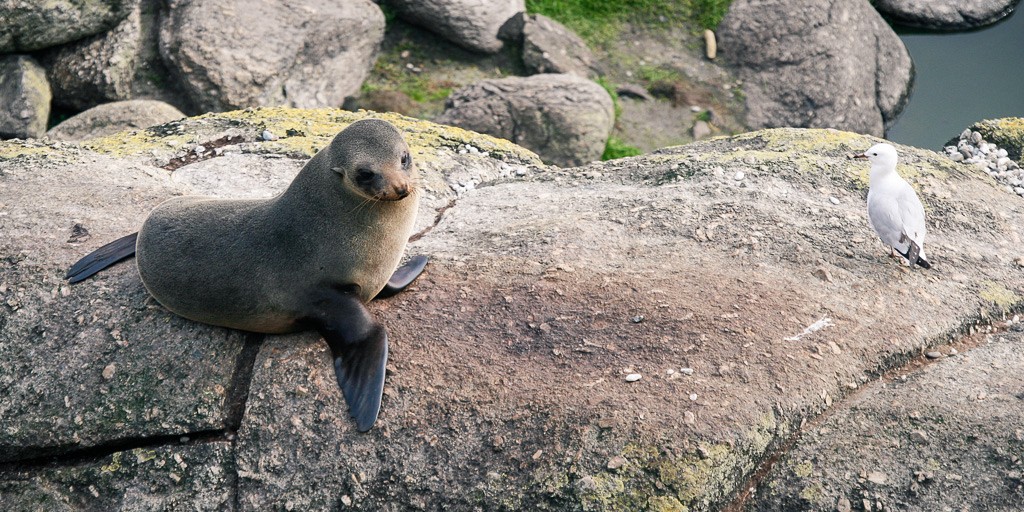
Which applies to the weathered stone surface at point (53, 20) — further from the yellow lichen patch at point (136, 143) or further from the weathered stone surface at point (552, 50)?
the weathered stone surface at point (552, 50)

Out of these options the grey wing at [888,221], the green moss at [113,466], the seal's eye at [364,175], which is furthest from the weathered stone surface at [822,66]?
the green moss at [113,466]

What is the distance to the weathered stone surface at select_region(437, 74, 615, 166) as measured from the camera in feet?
31.1

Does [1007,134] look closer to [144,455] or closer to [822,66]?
[822,66]

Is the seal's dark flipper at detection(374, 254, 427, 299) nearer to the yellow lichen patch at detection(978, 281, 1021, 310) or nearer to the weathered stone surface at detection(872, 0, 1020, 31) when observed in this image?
the yellow lichen patch at detection(978, 281, 1021, 310)

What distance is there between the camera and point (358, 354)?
12.0ft

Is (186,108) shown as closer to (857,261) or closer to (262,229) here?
(262,229)

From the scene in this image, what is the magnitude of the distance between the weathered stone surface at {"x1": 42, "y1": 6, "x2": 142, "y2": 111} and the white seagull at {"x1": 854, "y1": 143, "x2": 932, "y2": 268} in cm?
819

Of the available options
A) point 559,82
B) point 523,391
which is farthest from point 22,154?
point 559,82

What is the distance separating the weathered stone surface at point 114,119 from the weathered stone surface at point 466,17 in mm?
3407

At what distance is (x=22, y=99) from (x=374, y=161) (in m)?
7.60

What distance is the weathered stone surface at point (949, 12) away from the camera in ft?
35.7

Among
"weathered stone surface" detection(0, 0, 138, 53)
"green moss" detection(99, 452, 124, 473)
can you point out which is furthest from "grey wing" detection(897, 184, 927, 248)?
"weathered stone surface" detection(0, 0, 138, 53)

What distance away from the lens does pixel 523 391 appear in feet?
11.7

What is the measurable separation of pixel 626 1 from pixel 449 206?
7.45 meters
